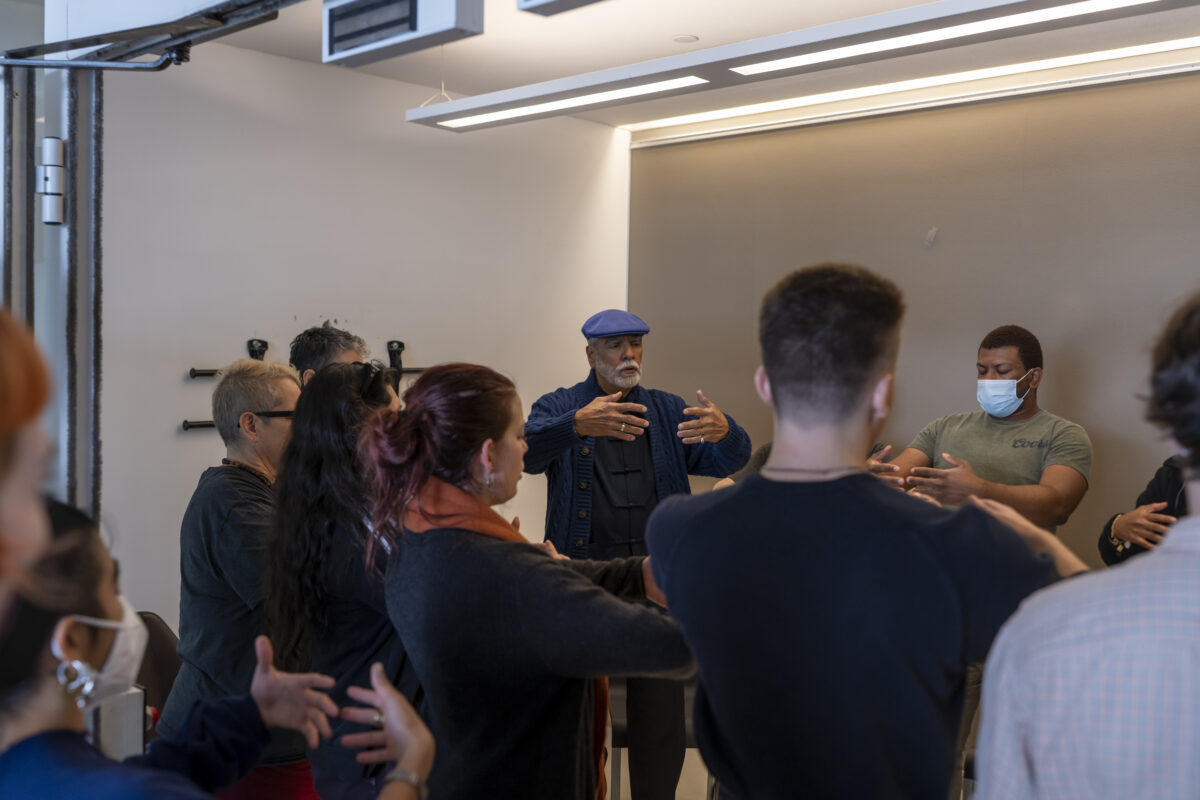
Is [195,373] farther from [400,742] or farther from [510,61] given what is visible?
[400,742]

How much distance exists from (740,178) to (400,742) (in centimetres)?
440

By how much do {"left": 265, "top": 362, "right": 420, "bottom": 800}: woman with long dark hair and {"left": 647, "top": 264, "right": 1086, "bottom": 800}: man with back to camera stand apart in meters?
0.73

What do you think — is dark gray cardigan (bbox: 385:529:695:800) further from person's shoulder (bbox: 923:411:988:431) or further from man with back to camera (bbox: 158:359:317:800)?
person's shoulder (bbox: 923:411:988:431)

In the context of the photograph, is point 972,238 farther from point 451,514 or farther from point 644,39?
point 451,514

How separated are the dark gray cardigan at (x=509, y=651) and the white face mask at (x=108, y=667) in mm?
480

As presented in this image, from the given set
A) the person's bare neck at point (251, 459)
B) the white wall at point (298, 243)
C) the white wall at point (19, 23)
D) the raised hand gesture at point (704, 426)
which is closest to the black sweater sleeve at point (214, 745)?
the person's bare neck at point (251, 459)

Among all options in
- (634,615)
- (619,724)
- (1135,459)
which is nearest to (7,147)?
(619,724)

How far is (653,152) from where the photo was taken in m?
5.67

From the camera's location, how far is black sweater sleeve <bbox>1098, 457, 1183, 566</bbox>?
9.91 ft

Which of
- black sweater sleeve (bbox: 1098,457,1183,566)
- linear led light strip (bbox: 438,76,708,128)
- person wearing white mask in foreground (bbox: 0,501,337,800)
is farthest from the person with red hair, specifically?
black sweater sleeve (bbox: 1098,457,1183,566)

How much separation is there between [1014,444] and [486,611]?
251 centimetres

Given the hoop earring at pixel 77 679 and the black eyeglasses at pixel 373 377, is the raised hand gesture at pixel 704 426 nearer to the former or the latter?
Answer: the black eyeglasses at pixel 373 377

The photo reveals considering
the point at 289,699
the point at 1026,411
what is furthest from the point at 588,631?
the point at 1026,411

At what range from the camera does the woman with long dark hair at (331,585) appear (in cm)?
180
